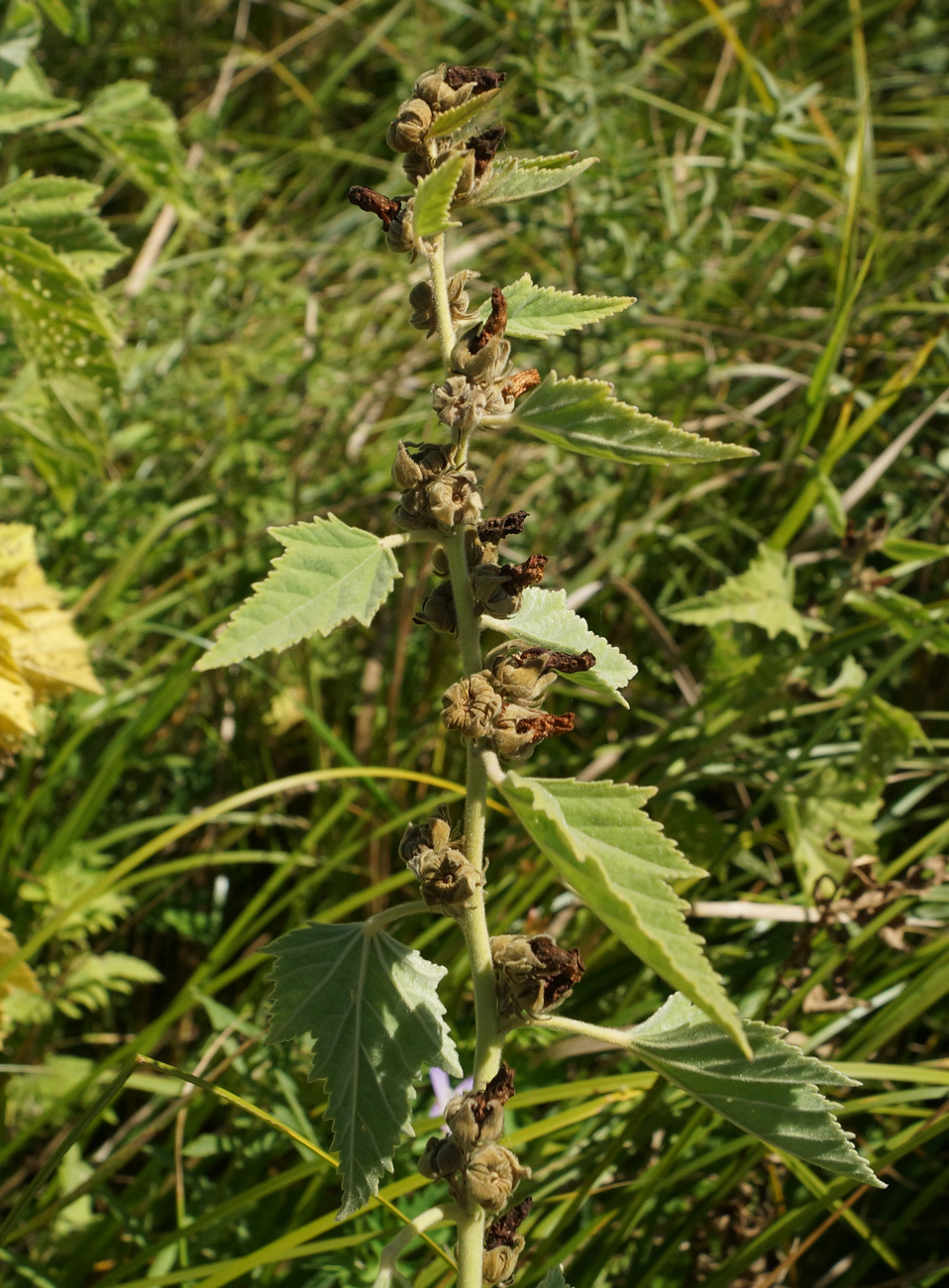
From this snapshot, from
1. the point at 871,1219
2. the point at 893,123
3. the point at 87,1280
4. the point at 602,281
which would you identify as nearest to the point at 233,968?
the point at 87,1280

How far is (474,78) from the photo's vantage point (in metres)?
0.83

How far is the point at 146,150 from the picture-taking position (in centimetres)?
208

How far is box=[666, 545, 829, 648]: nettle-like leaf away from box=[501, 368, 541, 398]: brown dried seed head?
37.1 inches

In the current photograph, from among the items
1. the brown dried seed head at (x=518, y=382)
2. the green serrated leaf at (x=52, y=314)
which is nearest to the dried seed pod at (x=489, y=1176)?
the brown dried seed head at (x=518, y=382)

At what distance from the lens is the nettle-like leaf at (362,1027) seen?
2.71 ft

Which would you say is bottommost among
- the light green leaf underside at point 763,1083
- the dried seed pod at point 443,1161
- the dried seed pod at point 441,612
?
the light green leaf underside at point 763,1083

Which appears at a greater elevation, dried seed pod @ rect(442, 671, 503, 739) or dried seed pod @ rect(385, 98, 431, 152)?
dried seed pod @ rect(385, 98, 431, 152)

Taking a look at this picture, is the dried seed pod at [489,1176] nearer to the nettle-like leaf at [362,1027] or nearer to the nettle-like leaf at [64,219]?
the nettle-like leaf at [362,1027]

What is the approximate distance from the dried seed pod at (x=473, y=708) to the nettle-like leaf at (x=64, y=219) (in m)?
1.25

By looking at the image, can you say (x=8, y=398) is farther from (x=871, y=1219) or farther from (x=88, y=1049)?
(x=871, y=1219)

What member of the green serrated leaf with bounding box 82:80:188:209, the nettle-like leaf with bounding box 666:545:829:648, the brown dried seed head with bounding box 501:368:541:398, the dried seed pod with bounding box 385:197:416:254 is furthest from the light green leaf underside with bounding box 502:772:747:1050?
the green serrated leaf with bounding box 82:80:188:209

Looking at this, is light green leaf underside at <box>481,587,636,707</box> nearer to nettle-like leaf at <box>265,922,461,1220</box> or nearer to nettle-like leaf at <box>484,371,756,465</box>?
nettle-like leaf at <box>484,371,756,465</box>

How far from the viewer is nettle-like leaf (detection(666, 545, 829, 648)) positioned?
175 cm

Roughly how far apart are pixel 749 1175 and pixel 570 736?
911 millimetres
